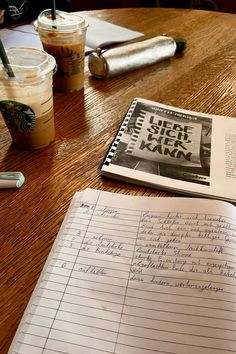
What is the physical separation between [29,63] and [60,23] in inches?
8.0

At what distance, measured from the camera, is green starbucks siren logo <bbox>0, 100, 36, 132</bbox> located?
2.00 ft

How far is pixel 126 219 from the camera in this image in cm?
52

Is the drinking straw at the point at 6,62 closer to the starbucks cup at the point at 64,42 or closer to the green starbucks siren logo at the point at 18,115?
the green starbucks siren logo at the point at 18,115

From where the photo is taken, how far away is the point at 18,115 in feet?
2.04

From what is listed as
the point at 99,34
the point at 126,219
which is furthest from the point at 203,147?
the point at 99,34

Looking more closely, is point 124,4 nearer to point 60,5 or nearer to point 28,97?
point 60,5

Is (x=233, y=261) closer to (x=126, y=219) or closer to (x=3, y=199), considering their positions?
(x=126, y=219)

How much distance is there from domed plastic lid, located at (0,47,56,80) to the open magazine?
18 cm

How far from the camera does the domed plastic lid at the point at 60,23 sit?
2.53 ft

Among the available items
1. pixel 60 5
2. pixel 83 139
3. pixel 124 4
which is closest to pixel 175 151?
pixel 83 139

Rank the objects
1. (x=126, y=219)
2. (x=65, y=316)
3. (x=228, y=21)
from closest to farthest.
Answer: (x=65, y=316) → (x=126, y=219) → (x=228, y=21)

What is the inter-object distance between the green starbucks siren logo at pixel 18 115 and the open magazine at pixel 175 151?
0.49 feet

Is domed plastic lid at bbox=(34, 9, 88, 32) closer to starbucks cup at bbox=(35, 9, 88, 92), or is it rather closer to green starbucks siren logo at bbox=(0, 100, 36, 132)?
starbucks cup at bbox=(35, 9, 88, 92)

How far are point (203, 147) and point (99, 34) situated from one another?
611 millimetres
